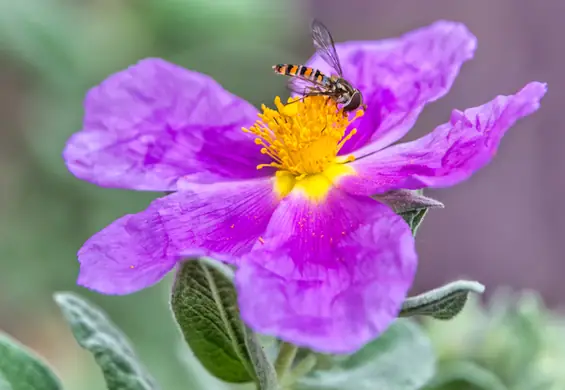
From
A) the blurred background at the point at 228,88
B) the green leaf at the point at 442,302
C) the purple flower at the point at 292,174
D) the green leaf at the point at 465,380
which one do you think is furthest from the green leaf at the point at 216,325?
the blurred background at the point at 228,88

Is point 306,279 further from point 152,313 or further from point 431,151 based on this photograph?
point 152,313

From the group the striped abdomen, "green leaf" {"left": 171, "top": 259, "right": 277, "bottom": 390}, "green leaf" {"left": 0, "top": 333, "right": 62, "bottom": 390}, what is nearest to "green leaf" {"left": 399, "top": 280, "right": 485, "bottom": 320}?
"green leaf" {"left": 171, "top": 259, "right": 277, "bottom": 390}

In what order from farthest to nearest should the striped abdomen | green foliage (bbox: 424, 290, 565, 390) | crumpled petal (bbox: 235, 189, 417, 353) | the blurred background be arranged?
the blurred background, green foliage (bbox: 424, 290, 565, 390), the striped abdomen, crumpled petal (bbox: 235, 189, 417, 353)

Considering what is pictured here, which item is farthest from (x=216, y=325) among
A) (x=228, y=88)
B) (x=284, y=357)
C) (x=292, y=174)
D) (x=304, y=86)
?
(x=228, y=88)

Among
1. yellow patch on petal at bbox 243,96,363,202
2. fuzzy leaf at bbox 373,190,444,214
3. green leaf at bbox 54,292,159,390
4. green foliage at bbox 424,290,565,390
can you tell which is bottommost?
green leaf at bbox 54,292,159,390

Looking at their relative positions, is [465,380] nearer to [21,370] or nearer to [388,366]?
[388,366]

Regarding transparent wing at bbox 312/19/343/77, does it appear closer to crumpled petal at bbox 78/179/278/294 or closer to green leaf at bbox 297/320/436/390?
crumpled petal at bbox 78/179/278/294

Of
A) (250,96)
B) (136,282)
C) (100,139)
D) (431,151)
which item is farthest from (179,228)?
(250,96)

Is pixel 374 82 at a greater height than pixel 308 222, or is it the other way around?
pixel 374 82
